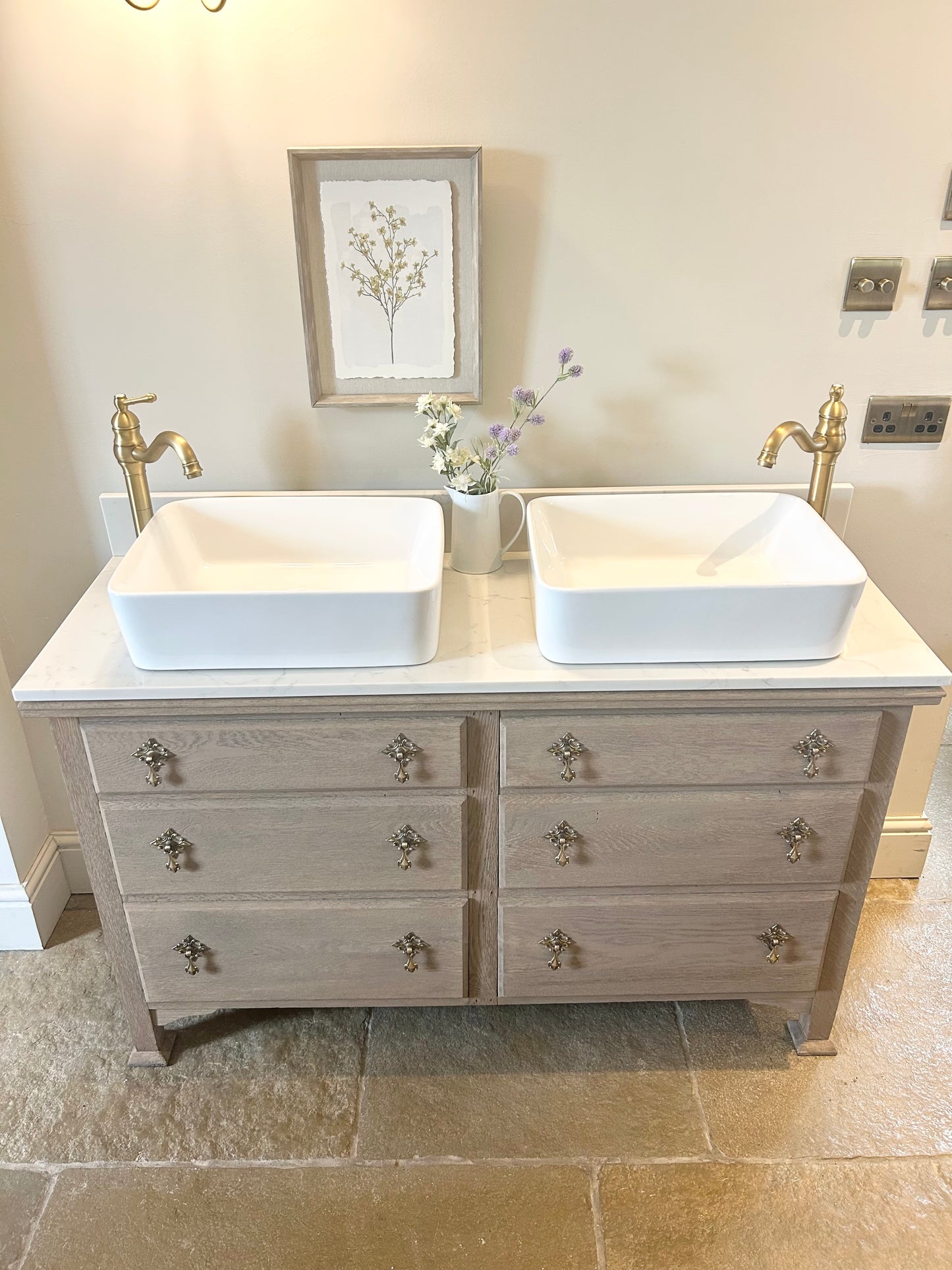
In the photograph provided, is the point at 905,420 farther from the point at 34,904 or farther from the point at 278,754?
the point at 34,904

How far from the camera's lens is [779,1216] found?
1.47 meters

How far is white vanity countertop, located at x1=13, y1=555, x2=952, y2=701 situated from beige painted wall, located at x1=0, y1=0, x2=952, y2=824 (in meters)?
0.44

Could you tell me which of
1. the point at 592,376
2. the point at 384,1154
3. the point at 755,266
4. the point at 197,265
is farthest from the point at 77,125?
the point at 384,1154

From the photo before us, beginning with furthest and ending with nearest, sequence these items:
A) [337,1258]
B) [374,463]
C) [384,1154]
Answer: [374,463] → [384,1154] → [337,1258]

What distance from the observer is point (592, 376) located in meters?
1.64

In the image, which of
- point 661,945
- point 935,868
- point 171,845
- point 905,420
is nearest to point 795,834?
point 661,945

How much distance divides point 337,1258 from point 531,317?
152 cm

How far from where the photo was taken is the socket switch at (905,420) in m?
1.66

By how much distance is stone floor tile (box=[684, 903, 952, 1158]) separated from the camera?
62.0 inches

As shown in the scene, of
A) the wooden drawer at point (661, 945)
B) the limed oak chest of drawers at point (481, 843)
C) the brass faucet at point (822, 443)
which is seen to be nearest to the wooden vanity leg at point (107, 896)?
the limed oak chest of drawers at point (481, 843)

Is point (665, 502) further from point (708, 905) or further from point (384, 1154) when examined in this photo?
point (384, 1154)

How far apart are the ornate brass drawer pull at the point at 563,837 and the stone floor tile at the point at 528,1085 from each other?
469 mm

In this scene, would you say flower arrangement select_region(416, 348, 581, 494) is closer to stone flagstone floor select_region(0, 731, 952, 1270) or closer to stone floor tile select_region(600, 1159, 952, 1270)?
stone flagstone floor select_region(0, 731, 952, 1270)

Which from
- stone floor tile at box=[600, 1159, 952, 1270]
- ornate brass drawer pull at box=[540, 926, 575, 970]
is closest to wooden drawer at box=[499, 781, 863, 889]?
ornate brass drawer pull at box=[540, 926, 575, 970]
